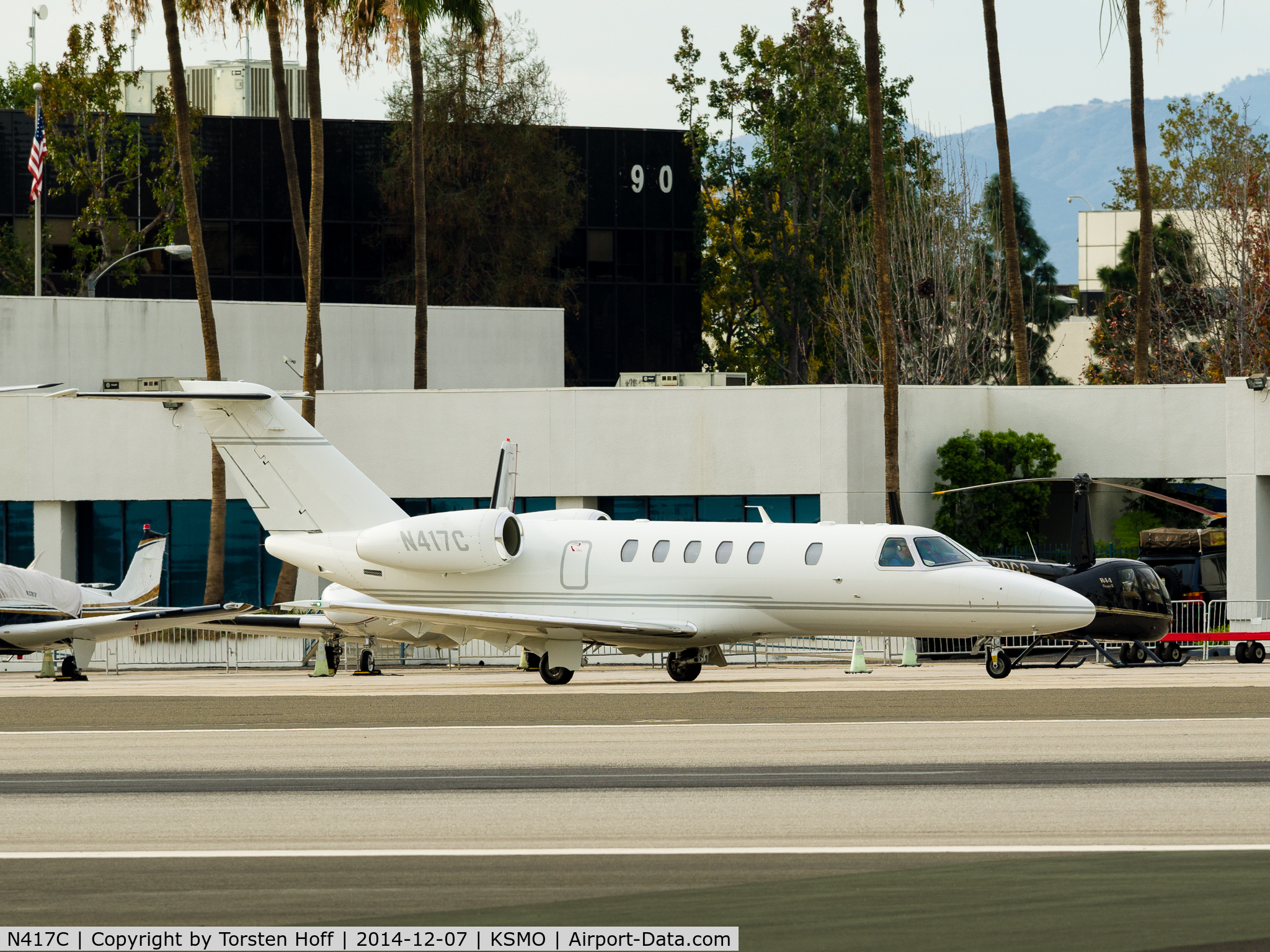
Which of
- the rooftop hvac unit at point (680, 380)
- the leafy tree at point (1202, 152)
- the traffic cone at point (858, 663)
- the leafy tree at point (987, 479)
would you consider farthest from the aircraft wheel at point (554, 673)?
the leafy tree at point (1202, 152)

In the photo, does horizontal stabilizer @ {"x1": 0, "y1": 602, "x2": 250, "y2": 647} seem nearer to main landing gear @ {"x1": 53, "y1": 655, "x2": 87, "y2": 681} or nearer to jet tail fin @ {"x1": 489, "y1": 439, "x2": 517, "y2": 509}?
main landing gear @ {"x1": 53, "y1": 655, "x2": 87, "y2": 681}


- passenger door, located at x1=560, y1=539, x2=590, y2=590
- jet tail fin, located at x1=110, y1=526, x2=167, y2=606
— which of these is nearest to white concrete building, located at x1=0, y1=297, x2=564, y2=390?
jet tail fin, located at x1=110, y1=526, x2=167, y2=606

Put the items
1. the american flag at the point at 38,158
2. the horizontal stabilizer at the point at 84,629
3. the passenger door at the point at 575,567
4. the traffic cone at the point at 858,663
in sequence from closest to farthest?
1. the passenger door at the point at 575,567
2. the traffic cone at the point at 858,663
3. the horizontal stabilizer at the point at 84,629
4. the american flag at the point at 38,158

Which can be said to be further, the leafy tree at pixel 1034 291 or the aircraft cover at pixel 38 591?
the leafy tree at pixel 1034 291

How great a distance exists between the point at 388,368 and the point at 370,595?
2227cm

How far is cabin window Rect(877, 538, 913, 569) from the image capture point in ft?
87.9

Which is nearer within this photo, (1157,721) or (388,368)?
(1157,721)

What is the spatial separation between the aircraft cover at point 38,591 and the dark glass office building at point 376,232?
81.8 ft

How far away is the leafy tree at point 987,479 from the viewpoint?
134 feet

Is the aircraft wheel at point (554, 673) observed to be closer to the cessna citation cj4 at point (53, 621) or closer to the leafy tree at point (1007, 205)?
the cessna citation cj4 at point (53, 621)

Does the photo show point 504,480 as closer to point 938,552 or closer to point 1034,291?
point 938,552

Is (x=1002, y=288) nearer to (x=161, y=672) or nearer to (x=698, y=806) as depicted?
(x=161, y=672)

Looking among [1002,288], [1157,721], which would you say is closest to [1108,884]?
[1157,721]

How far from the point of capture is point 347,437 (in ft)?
143
